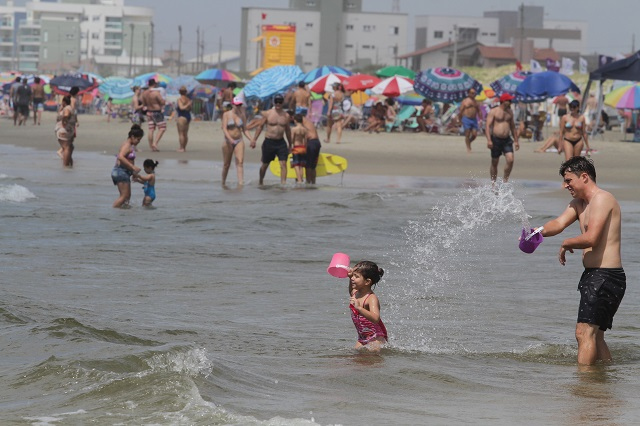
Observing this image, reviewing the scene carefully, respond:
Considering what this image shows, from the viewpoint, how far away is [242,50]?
121m

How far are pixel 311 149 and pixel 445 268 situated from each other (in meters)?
6.96

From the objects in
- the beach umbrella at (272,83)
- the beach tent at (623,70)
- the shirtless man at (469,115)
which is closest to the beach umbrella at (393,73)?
the beach umbrella at (272,83)

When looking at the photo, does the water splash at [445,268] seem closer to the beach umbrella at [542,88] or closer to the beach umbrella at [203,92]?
the beach umbrella at [542,88]

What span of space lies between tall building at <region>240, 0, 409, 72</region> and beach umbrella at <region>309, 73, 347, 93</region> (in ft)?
255

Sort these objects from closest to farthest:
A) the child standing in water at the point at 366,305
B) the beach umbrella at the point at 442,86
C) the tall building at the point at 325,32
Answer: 1. the child standing in water at the point at 366,305
2. the beach umbrella at the point at 442,86
3. the tall building at the point at 325,32

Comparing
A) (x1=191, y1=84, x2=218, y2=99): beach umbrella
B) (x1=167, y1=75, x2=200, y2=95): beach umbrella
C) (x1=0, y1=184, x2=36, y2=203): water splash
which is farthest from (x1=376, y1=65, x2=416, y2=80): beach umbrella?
(x1=0, y1=184, x2=36, y2=203): water splash

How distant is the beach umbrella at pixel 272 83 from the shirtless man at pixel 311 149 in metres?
17.9

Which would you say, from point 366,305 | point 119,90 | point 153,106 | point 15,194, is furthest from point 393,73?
point 366,305

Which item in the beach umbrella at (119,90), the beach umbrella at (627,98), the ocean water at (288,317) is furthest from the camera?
the beach umbrella at (119,90)

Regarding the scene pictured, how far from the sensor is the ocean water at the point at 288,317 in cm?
535

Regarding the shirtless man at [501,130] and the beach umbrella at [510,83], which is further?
the beach umbrella at [510,83]

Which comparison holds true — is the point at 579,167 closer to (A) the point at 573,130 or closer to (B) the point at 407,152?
(A) the point at 573,130

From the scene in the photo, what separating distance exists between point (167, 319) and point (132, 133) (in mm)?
5984

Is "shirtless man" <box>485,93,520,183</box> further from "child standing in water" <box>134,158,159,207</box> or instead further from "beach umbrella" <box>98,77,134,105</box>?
"beach umbrella" <box>98,77,134,105</box>
